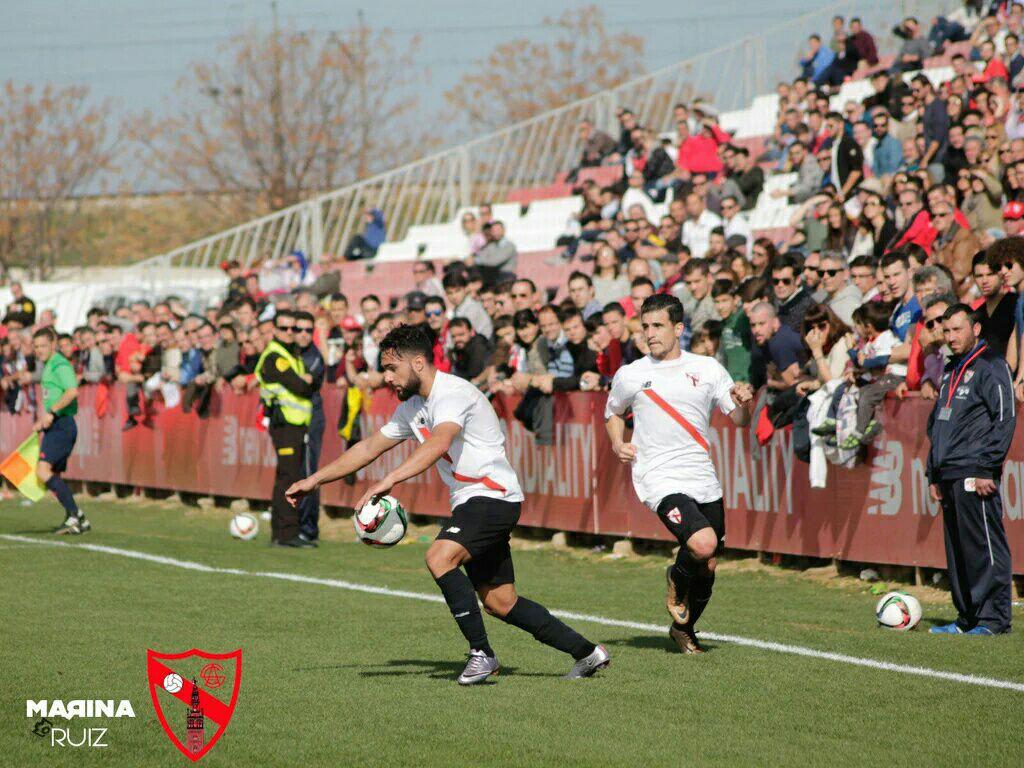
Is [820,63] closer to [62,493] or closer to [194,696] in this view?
[62,493]

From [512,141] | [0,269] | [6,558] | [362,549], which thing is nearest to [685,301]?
[362,549]

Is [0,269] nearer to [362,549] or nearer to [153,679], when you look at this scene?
[362,549]

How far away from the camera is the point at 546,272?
23.8 m

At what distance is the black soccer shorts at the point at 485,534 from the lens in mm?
8531

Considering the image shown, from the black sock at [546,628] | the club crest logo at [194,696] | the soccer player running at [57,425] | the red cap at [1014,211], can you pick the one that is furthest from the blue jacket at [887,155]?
the club crest logo at [194,696]

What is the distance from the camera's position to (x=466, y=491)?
28.4 feet

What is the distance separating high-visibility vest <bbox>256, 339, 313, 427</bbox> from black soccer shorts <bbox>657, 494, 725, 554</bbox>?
7325 mm

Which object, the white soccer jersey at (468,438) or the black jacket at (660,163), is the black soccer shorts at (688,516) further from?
the black jacket at (660,163)

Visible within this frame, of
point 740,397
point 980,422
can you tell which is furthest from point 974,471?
point 740,397

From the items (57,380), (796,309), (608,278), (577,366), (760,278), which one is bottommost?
(57,380)

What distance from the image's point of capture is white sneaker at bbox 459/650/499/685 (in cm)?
853

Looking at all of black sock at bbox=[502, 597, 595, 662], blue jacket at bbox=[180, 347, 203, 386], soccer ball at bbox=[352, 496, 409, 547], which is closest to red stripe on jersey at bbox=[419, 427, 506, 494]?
soccer ball at bbox=[352, 496, 409, 547]

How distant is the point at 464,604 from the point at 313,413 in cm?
859

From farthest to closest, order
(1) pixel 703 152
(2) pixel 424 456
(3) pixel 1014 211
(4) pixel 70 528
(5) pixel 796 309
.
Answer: (1) pixel 703 152 → (4) pixel 70 528 → (3) pixel 1014 211 → (5) pixel 796 309 → (2) pixel 424 456
